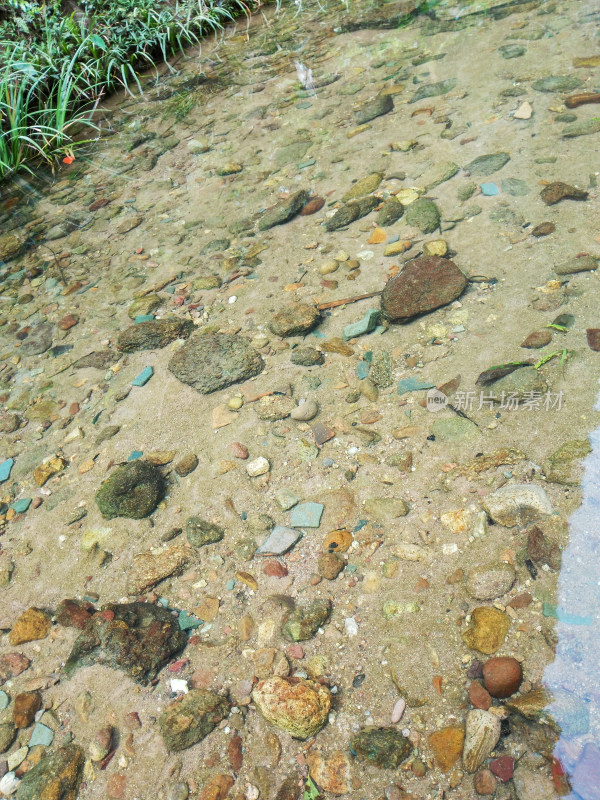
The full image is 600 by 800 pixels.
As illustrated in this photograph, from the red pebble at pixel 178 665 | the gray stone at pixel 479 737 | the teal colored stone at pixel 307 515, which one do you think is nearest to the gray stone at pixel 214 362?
the teal colored stone at pixel 307 515

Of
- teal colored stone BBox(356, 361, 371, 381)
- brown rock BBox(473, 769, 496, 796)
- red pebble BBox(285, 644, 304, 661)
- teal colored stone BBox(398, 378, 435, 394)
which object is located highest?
teal colored stone BBox(356, 361, 371, 381)

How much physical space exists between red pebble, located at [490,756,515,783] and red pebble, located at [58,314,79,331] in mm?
3208

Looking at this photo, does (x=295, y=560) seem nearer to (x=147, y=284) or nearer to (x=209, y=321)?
(x=209, y=321)

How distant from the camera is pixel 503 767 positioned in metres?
1.51

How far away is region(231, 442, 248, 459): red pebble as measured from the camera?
2536mm

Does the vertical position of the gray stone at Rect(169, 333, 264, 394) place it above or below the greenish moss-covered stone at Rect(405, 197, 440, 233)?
above

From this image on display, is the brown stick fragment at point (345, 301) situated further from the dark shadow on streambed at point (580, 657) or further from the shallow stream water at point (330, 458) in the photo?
the dark shadow on streambed at point (580, 657)

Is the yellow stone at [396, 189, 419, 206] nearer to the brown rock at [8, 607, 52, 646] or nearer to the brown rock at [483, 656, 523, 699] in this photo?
the brown rock at [483, 656, 523, 699]

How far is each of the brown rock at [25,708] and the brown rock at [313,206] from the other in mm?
2984

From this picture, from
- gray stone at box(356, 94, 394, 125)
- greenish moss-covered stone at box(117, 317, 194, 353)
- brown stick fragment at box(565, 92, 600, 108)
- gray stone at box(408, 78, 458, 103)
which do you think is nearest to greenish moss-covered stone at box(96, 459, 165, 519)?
greenish moss-covered stone at box(117, 317, 194, 353)

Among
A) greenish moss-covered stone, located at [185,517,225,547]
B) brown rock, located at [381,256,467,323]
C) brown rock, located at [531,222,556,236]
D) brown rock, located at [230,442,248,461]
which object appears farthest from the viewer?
brown rock, located at [531,222,556,236]

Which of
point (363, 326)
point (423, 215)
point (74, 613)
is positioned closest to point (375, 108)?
point (423, 215)

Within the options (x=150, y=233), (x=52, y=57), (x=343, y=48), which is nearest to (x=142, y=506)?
(x=150, y=233)

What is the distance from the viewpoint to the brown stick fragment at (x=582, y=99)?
3713 mm
